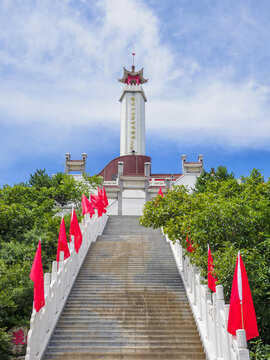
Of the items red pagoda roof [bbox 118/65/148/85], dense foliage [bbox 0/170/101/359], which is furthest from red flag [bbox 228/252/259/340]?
red pagoda roof [bbox 118/65/148/85]

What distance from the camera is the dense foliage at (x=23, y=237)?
9617 millimetres

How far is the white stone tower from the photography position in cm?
3741

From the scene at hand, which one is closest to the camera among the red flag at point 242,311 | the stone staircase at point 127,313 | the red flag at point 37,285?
the red flag at point 242,311

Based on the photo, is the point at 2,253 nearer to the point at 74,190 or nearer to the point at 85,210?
the point at 85,210

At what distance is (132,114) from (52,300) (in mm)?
31586

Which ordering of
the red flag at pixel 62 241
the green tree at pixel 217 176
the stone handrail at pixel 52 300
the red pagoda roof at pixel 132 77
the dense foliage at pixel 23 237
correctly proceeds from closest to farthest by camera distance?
the stone handrail at pixel 52 300, the dense foliage at pixel 23 237, the red flag at pixel 62 241, the green tree at pixel 217 176, the red pagoda roof at pixel 132 77

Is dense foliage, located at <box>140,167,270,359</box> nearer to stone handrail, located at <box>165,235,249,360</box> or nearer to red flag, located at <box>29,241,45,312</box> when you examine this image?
stone handrail, located at <box>165,235,249,360</box>

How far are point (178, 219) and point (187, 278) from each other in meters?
2.09

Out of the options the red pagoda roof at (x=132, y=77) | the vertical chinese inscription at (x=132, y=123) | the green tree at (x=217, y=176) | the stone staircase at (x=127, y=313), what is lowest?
the stone staircase at (x=127, y=313)

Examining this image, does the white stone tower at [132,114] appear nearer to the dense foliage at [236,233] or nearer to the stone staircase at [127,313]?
the stone staircase at [127,313]

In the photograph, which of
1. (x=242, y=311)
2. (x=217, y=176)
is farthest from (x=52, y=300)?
(x=217, y=176)

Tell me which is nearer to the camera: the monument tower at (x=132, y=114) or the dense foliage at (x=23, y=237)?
the dense foliage at (x=23, y=237)

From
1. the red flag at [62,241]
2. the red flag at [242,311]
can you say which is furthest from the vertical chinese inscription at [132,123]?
the red flag at [242,311]

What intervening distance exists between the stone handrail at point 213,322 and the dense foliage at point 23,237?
5.03m
